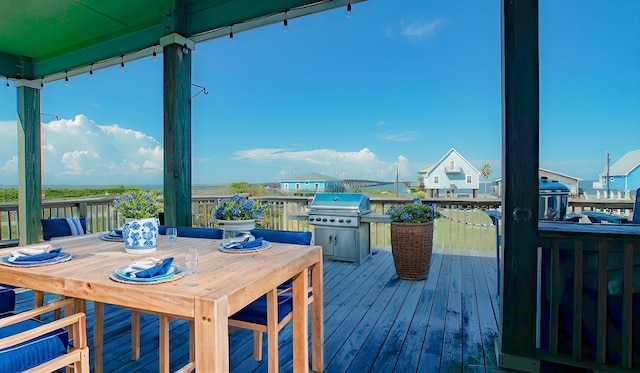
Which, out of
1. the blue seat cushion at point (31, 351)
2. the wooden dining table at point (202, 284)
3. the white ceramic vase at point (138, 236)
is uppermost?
the white ceramic vase at point (138, 236)

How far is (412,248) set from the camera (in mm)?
3471

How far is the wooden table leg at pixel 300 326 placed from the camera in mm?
A: 1600

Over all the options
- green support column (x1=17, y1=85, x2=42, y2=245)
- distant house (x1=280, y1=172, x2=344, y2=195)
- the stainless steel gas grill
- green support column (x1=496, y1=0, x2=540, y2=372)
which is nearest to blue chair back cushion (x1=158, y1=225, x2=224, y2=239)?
green support column (x1=496, y1=0, x2=540, y2=372)

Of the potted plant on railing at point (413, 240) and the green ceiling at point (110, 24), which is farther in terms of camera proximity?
the potted plant on railing at point (413, 240)

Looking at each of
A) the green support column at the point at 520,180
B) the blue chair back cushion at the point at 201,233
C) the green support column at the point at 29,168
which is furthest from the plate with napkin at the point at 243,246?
the green support column at the point at 29,168

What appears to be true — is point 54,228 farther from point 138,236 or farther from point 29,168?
point 138,236

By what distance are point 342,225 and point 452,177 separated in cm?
347

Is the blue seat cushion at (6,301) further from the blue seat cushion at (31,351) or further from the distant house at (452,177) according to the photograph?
the distant house at (452,177)

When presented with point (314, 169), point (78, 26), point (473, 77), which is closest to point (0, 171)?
point (78, 26)

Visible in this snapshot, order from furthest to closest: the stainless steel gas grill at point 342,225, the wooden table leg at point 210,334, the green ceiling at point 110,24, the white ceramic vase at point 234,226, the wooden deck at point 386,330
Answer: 1. the stainless steel gas grill at point 342,225
2. the white ceramic vase at point 234,226
3. the green ceiling at point 110,24
4. the wooden deck at point 386,330
5. the wooden table leg at point 210,334

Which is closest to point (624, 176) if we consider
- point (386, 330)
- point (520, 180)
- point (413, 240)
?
point (413, 240)

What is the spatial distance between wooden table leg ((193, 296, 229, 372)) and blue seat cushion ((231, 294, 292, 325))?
657mm

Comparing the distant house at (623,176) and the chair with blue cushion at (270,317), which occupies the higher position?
the distant house at (623,176)

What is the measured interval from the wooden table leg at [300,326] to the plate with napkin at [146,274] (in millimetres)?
644
